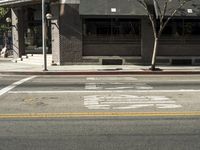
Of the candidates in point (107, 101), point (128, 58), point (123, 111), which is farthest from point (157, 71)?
point (123, 111)

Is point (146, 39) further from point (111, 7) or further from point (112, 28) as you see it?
point (111, 7)

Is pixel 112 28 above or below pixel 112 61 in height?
above

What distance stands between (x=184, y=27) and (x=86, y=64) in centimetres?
616

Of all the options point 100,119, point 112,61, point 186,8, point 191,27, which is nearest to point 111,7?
point 112,61

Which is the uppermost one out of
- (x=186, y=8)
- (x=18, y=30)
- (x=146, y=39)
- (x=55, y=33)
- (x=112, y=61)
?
(x=186, y=8)

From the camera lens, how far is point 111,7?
26.1 metres

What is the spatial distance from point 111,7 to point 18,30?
8.69m

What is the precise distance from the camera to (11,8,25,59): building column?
32062 mm

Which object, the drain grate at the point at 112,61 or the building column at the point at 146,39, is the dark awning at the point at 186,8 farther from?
the drain grate at the point at 112,61

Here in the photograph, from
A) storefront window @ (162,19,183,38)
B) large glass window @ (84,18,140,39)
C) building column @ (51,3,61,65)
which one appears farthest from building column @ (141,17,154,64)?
building column @ (51,3,61,65)

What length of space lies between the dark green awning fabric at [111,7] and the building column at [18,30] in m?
7.50

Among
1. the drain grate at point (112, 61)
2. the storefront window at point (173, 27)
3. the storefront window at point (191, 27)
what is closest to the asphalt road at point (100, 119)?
the drain grate at point (112, 61)

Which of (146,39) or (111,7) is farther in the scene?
(146,39)

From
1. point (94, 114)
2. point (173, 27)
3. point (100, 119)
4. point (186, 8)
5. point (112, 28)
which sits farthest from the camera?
point (173, 27)
